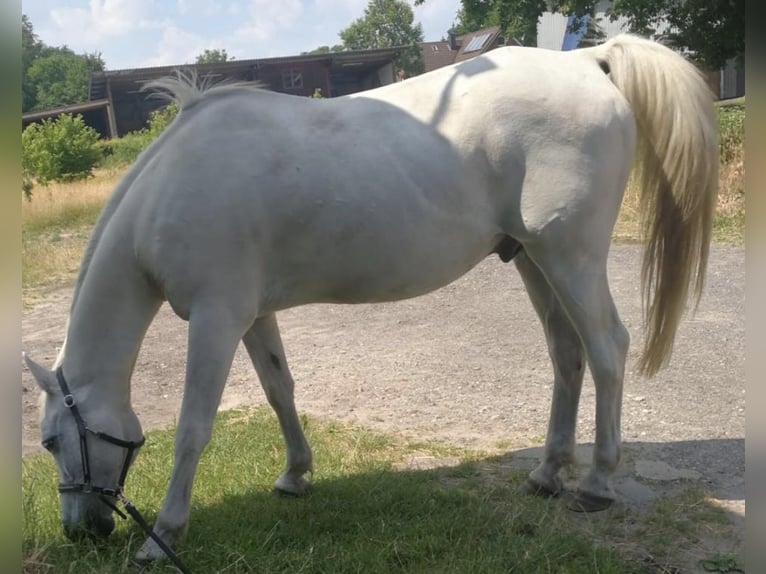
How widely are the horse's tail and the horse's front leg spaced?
200cm

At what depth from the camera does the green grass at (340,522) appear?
9.36 ft

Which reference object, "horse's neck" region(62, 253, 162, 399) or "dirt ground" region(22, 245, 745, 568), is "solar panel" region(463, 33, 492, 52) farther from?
"horse's neck" region(62, 253, 162, 399)

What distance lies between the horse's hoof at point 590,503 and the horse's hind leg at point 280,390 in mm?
1352

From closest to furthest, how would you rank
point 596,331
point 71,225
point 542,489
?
point 596,331 < point 542,489 < point 71,225

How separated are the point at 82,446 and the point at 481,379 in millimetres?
3349

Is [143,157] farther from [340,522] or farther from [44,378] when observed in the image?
[340,522]

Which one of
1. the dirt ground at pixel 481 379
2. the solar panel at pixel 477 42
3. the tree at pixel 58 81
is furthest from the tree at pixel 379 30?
the dirt ground at pixel 481 379

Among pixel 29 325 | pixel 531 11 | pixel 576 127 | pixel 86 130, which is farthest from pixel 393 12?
pixel 576 127

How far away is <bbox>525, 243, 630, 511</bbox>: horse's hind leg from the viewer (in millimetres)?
3182

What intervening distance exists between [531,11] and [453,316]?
2002cm

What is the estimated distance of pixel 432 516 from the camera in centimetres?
329

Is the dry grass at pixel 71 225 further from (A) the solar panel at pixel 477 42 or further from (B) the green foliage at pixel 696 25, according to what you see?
(A) the solar panel at pixel 477 42

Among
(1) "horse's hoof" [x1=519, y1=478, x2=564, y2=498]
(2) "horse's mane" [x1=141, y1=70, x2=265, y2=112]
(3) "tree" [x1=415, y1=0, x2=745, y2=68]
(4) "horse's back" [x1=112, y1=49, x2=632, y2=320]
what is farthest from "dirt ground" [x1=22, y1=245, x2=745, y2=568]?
(3) "tree" [x1=415, y1=0, x2=745, y2=68]

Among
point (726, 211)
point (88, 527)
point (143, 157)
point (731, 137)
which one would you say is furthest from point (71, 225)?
point (88, 527)
